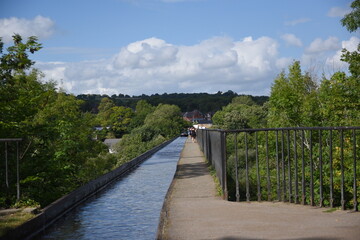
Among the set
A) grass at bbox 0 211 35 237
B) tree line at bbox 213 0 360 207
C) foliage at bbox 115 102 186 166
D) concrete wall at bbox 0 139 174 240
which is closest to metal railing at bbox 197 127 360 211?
tree line at bbox 213 0 360 207

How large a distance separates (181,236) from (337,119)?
24778mm

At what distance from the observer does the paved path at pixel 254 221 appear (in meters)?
5.95

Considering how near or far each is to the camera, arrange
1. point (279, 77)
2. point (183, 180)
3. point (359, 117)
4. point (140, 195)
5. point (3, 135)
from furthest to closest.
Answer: point (279, 77) → point (359, 117) → point (183, 180) → point (140, 195) → point (3, 135)

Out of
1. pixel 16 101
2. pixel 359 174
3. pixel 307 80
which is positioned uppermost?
pixel 307 80

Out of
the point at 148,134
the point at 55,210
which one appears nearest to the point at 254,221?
the point at 55,210

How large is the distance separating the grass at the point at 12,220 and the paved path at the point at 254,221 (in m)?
2.17

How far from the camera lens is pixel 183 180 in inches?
565

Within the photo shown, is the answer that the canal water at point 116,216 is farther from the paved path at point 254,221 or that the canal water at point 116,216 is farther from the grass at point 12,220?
the paved path at point 254,221

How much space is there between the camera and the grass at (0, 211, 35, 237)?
6852 millimetres

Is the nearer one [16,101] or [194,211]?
[194,211]

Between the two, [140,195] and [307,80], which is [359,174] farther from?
[307,80]

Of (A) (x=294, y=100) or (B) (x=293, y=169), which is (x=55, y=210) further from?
(A) (x=294, y=100)

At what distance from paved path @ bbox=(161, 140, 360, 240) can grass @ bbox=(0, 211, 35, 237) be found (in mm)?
2169

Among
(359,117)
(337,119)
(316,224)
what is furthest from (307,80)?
(316,224)
